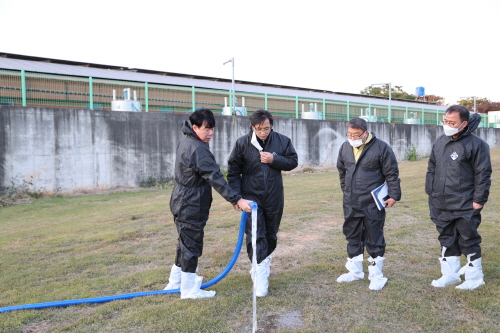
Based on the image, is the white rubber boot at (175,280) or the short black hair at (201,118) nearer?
the short black hair at (201,118)

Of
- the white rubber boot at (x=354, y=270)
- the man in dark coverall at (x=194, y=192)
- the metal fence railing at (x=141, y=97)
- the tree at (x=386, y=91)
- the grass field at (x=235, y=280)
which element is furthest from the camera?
the tree at (x=386, y=91)

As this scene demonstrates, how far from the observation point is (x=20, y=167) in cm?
1164

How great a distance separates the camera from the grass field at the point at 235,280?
333 centimetres

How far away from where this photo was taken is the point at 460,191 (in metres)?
3.84

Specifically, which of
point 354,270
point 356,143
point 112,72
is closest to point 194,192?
point 356,143

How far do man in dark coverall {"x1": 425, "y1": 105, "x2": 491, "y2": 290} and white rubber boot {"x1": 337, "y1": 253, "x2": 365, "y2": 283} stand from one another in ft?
2.38

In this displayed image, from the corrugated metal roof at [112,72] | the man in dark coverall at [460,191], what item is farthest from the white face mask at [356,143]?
the corrugated metal roof at [112,72]

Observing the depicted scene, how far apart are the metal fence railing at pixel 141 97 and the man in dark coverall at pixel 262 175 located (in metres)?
10.1

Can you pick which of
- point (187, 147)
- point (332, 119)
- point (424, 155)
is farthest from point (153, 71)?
point (187, 147)

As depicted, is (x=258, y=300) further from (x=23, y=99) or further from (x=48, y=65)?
(x=48, y=65)

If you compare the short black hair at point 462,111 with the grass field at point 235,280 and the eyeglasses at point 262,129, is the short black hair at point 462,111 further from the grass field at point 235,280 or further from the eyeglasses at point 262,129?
the eyeglasses at point 262,129

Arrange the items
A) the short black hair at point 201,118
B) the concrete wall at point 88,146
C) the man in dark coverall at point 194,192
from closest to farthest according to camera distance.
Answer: the man in dark coverall at point 194,192 → the short black hair at point 201,118 → the concrete wall at point 88,146

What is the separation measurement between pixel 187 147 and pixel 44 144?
32.9ft

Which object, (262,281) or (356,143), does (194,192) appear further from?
(356,143)
